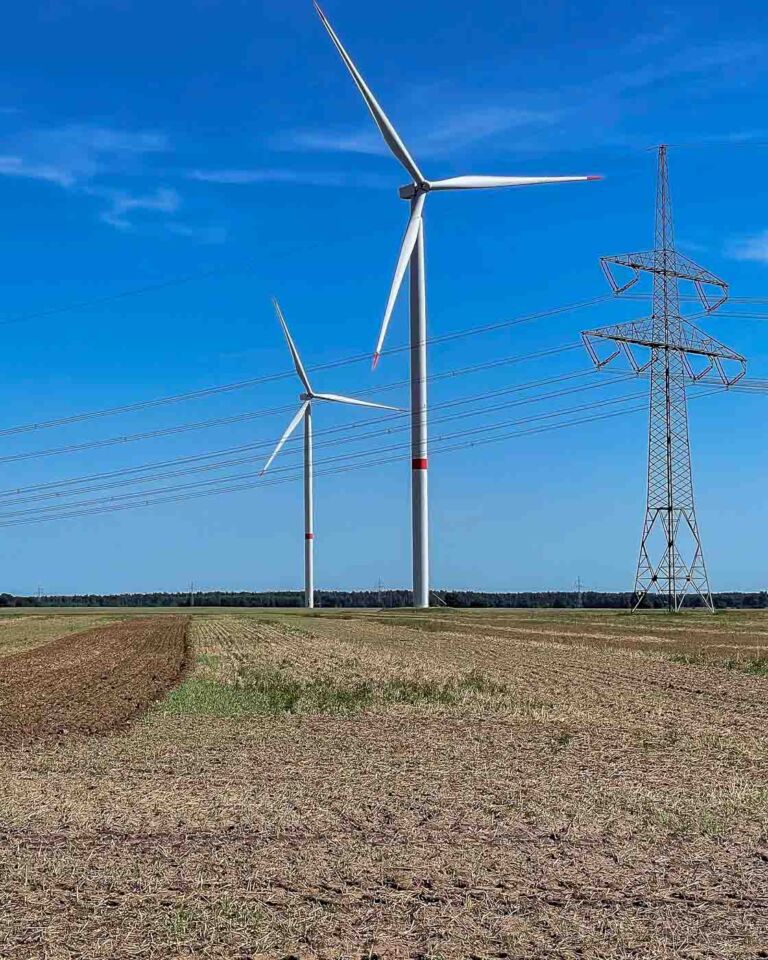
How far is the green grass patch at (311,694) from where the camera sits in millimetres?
26672

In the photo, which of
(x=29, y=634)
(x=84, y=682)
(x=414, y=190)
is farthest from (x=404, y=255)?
(x=84, y=682)

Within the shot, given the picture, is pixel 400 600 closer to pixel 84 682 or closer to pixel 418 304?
pixel 418 304

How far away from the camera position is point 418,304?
324ft

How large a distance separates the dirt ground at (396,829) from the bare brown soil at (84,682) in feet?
5.33

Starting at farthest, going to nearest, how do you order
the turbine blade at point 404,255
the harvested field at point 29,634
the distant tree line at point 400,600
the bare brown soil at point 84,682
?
the distant tree line at point 400,600 < the turbine blade at point 404,255 < the harvested field at point 29,634 < the bare brown soil at point 84,682

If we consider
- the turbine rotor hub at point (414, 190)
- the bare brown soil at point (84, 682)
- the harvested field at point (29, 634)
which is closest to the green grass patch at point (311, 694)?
the bare brown soil at point (84, 682)

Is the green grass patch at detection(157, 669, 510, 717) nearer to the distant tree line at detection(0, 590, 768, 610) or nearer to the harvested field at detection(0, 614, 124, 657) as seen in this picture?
the harvested field at detection(0, 614, 124, 657)

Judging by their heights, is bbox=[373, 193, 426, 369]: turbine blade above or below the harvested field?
above

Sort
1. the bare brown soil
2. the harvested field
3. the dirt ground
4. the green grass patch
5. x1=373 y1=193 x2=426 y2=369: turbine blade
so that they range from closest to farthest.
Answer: the dirt ground < the bare brown soil < the green grass patch < the harvested field < x1=373 y1=193 x2=426 y2=369: turbine blade

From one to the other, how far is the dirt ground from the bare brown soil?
1.62 m

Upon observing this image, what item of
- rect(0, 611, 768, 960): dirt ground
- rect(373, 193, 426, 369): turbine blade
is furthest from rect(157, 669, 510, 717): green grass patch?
rect(373, 193, 426, 369): turbine blade

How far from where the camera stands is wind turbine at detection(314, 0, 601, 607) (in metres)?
90.6

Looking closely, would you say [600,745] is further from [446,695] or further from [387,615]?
[387,615]

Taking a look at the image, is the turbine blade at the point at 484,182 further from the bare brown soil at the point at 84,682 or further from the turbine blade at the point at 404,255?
the bare brown soil at the point at 84,682
